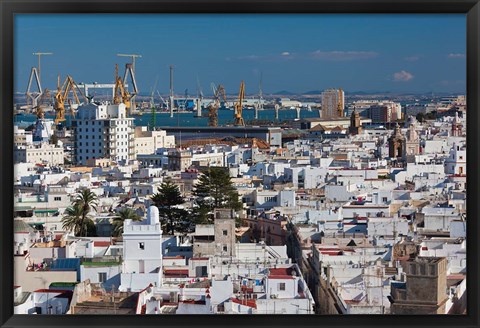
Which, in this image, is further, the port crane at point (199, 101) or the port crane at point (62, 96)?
the port crane at point (199, 101)

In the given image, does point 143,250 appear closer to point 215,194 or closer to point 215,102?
point 215,194

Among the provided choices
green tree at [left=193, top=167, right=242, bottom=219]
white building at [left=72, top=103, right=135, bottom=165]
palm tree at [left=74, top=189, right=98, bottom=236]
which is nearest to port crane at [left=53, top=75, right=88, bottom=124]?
white building at [left=72, top=103, right=135, bottom=165]

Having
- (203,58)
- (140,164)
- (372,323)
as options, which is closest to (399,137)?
(140,164)

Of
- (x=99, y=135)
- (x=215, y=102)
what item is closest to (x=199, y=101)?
(x=215, y=102)

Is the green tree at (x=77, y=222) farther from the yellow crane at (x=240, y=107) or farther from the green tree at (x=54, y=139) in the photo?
the yellow crane at (x=240, y=107)

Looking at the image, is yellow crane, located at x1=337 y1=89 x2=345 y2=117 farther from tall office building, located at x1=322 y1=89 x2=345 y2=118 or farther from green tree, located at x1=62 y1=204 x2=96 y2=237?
green tree, located at x1=62 y1=204 x2=96 y2=237

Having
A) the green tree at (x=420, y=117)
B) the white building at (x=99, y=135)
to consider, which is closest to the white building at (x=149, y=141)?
the white building at (x=99, y=135)
